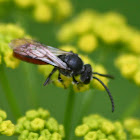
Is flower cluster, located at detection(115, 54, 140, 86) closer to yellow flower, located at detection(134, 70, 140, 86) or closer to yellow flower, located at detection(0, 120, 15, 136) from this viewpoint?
yellow flower, located at detection(134, 70, 140, 86)

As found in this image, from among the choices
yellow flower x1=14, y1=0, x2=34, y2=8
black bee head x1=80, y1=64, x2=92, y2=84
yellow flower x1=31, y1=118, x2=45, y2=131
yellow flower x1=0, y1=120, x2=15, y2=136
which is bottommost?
yellow flower x1=0, y1=120, x2=15, y2=136

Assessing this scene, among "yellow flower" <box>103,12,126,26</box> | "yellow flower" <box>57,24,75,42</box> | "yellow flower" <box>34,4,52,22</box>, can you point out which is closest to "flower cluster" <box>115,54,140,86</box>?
"yellow flower" <box>103,12,126,26</box>

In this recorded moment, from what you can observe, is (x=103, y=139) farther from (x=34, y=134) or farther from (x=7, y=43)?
(x=7, y=43)

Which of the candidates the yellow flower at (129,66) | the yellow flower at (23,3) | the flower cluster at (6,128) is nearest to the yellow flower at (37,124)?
the flower cluster at (6,128)

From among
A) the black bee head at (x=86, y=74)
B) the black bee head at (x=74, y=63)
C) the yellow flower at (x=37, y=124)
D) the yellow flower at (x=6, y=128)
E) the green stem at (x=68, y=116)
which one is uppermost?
the black bee head at (x=74, y=63)

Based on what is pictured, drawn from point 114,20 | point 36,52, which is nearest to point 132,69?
point 36,52

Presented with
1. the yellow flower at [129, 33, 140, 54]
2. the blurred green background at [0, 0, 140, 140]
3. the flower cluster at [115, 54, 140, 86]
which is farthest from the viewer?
the blurred green background at [0, 0, 140, 140]

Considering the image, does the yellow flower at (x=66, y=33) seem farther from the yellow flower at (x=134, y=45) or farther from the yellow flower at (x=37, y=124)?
the yellow flower at (x=37, y=124)

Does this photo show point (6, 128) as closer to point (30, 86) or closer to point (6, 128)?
point (6, 128)
